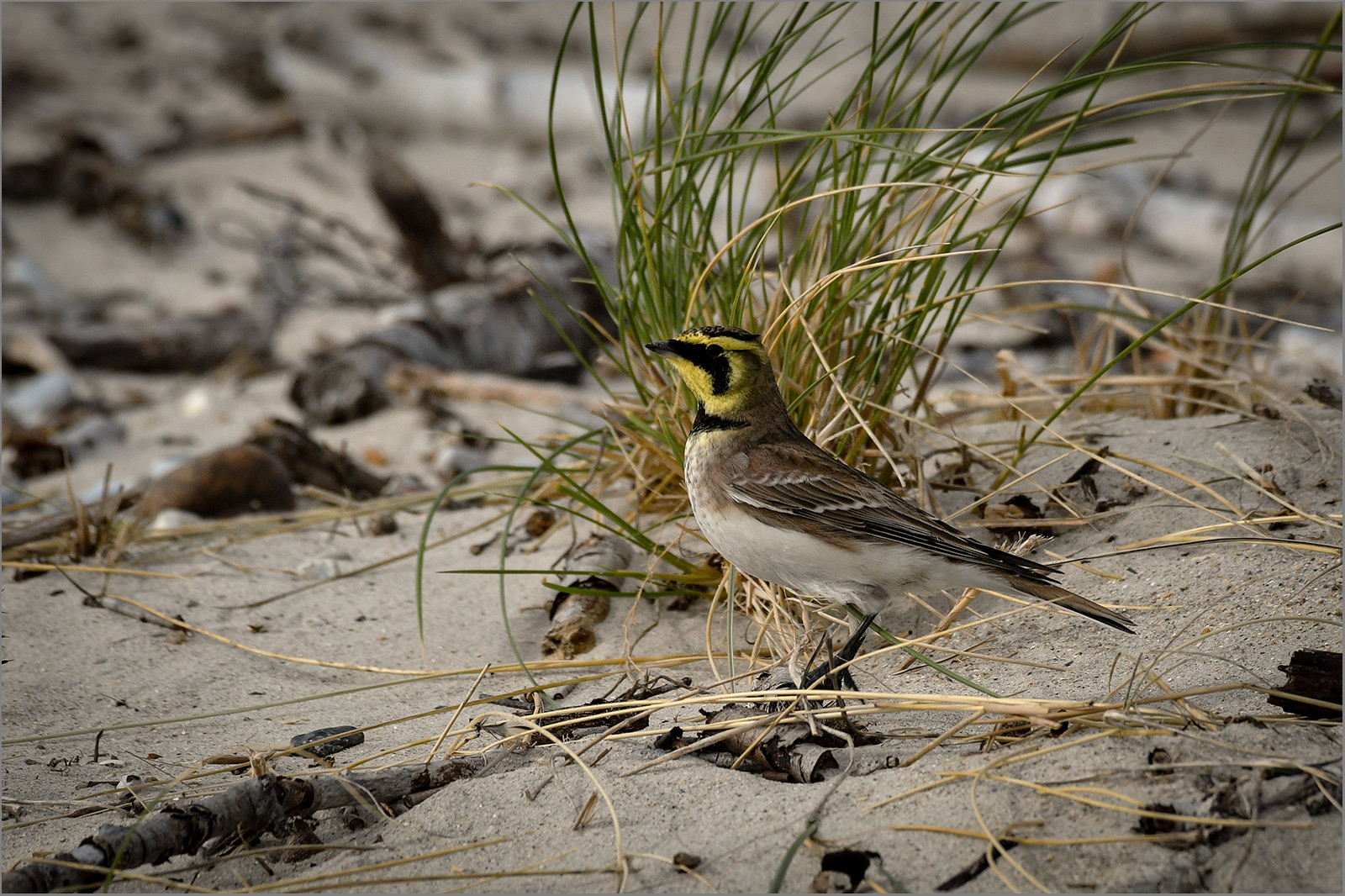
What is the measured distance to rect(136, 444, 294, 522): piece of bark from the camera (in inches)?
169

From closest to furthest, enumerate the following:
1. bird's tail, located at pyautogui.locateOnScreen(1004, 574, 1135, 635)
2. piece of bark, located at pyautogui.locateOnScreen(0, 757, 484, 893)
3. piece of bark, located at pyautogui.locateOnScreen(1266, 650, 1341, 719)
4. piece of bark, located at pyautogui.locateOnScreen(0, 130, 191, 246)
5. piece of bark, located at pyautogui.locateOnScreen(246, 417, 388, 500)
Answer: piece of bark, located at pyautogui.locateOnScreen(0, 757, 484, 893) < piece of bark, located at pyautogui.locateOnScreen(1266, 650, 1341, 719) < bird's tail, located at pyautogui.locateOnScreen(1004, 574, 1135, 635) < piece of bark, located at pyautogui.locateOnScreen(246, 417, 388, 500) < piece of bark, located at pyautogui.locateOnScreen(0, 130, 191, 246)

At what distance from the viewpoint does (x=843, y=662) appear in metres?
2.67

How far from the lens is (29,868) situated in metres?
1.98

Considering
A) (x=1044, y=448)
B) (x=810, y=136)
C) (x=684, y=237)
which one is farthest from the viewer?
(x=1044, y=448)

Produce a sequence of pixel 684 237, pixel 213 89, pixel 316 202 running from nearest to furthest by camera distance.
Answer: pixel 684 237 → pixel 316 202 → pixel 213 89

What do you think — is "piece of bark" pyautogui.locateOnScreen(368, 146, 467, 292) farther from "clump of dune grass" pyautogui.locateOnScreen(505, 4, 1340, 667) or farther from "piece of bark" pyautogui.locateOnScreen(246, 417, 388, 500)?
"clump of dune grass" pyautogui.locateOnScreen(505, 4, 1340, 667)

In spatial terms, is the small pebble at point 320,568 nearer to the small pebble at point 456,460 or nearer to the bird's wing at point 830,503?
the small pebble at point 456,460

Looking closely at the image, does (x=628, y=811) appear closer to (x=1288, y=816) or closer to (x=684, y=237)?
(x=1288, y=816)

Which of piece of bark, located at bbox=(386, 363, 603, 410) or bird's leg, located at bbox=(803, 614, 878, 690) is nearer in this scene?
bird's leg, located at bbox=(803, 614, 878, 690)

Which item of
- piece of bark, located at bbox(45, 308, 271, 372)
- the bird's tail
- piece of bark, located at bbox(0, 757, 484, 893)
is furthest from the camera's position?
piece of bark, located at bbox(45, 308, 271, 372)

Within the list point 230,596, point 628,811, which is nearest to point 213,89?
point 230,596

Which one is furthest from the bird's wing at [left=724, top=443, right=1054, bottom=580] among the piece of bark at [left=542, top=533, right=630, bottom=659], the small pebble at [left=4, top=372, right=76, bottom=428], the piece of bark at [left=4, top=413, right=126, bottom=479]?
the small pebble at [left=4, top=372, right=76, bottom=428]

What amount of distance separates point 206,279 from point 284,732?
5.85m

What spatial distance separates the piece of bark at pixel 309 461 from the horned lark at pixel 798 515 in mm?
A: 2288
